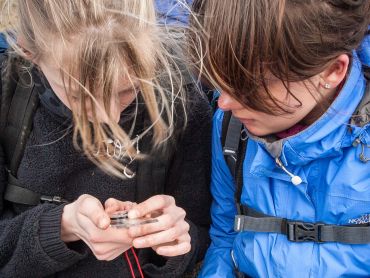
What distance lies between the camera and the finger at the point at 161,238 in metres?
1.26

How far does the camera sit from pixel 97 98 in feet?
3.97

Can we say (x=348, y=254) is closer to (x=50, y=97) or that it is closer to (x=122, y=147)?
(x=122, y=147)

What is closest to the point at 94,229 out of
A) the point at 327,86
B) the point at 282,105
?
the point at 282,105

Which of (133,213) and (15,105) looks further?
(15,105)

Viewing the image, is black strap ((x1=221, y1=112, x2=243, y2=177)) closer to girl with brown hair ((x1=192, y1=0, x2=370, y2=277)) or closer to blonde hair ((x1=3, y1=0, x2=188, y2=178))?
girl with brown hair ((x1=192, y1=0, x2=370, y2=277))

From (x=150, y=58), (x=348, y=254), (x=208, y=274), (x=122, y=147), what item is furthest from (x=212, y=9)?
(x=208, y=274)

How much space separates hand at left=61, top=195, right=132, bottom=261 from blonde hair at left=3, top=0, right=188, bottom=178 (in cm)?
22

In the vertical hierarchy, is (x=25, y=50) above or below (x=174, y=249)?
above

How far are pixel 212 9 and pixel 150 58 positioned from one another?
0.21m

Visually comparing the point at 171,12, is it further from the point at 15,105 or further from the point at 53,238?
the point at 53,238

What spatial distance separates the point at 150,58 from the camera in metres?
1.23

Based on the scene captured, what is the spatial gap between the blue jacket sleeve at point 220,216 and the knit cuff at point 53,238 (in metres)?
0.55

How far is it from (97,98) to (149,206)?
0.34 metres

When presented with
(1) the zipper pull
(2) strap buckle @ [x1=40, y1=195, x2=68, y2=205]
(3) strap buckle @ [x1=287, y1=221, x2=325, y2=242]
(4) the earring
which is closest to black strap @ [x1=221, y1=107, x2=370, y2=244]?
(3) strap buckle @ [x1=287, y1=221, x2=325, y2=242]
